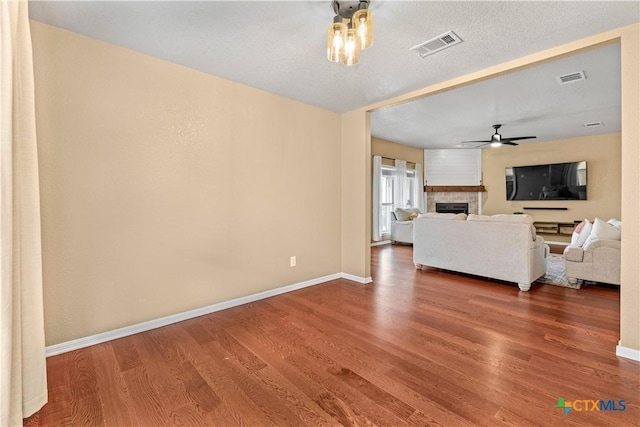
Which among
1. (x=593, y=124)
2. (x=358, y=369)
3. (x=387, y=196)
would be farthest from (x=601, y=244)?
(x=387, y=196)

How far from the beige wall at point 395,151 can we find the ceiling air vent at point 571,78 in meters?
3.73

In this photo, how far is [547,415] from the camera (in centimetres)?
153

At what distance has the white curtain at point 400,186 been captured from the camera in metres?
7.48

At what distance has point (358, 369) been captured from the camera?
195cm

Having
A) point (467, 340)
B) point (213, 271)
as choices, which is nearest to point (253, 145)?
point (213, 271)

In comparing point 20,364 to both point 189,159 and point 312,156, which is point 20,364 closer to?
point 189,159

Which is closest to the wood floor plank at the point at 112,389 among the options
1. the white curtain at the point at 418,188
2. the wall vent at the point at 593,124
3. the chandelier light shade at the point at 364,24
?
the chandelier light shade at the point at 364,24

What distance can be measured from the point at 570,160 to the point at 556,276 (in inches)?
164

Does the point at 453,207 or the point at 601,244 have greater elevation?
the point at 453,207

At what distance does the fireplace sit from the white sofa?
4002 millimetres

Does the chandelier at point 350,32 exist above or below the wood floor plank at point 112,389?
above

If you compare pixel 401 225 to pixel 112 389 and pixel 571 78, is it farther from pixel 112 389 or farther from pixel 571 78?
pixel 112 389

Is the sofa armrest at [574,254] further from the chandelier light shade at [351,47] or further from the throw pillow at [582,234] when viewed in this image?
the chandelier light shade at [351,47]

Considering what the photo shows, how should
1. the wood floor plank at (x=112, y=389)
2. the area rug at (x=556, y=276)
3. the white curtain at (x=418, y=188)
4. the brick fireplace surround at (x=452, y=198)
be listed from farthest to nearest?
the brick fireplace surround at (x=452, y=198) < the white curtain at (x=418, y=188) < the area rug at (x=556, y=276) < the wood floor plank at (x=112, y=389)
